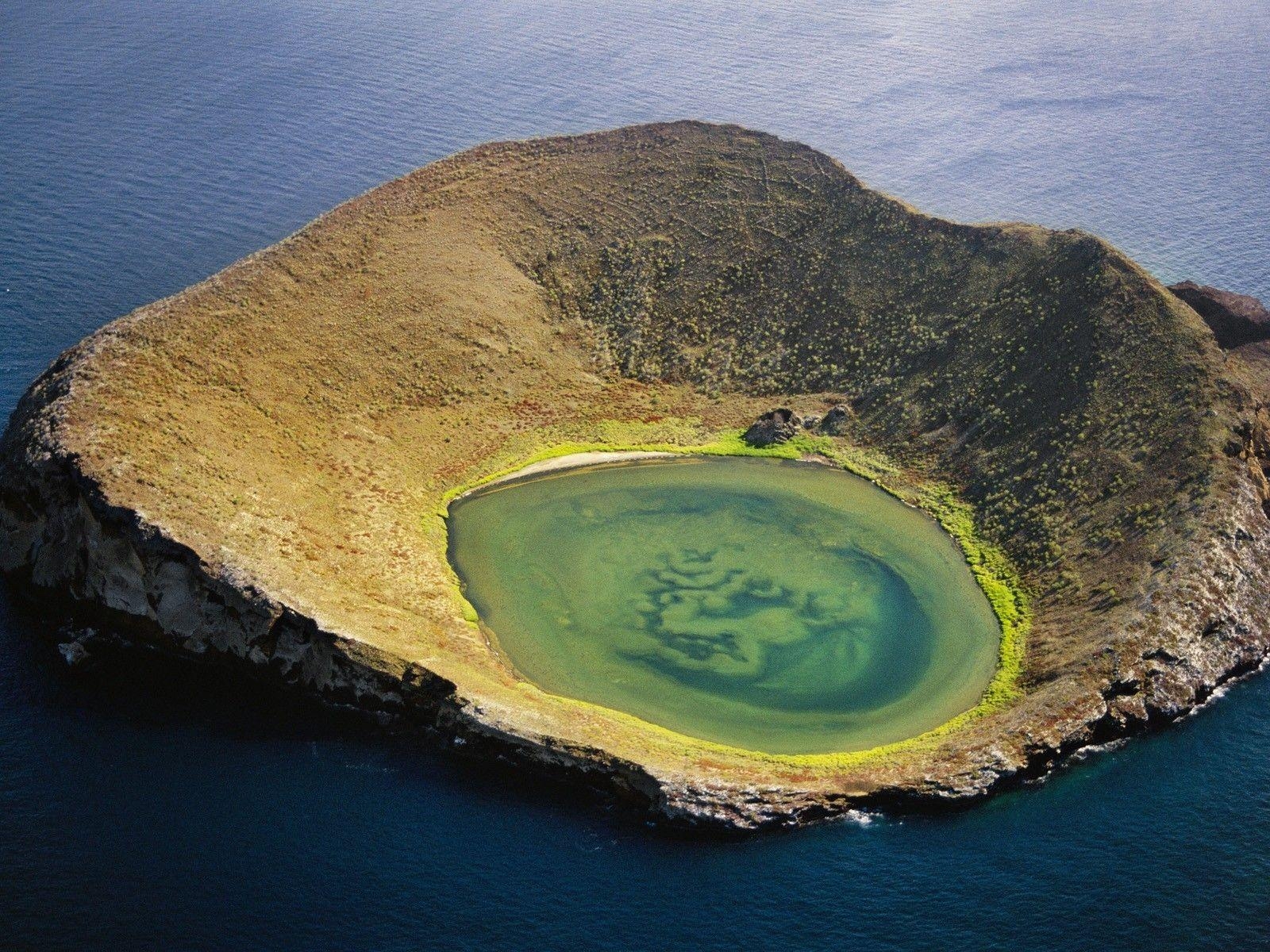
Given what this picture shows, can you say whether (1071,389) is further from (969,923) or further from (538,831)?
(538,831)

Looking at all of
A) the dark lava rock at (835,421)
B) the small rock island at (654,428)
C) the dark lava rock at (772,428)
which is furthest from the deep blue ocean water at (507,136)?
the dark lava rock at (772,428)

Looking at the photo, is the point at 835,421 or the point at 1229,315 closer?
the point at 835,421

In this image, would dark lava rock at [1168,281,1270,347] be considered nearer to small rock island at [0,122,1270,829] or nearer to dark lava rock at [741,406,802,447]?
small rock island at [0,122,1270,829]

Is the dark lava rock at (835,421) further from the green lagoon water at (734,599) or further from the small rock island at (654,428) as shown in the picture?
the green lagoon water at (734,599)

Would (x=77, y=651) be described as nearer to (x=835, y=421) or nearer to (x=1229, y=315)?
(x=835, y=421)

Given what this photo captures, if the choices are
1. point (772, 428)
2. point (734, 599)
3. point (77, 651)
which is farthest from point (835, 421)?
point (77, 651)

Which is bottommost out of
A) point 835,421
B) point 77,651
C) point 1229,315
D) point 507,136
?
point 77,651

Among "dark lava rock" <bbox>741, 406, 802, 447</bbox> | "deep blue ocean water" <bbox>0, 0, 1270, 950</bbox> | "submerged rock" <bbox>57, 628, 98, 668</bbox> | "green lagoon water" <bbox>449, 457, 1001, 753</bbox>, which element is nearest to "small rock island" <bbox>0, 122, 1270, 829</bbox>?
"dark lava rock" <bbox>741, 406, 802, 447</bbox>

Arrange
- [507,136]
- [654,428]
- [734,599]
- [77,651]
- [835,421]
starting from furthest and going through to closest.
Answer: [507,136] → [654,428] → [835,421] → [734,599] → [77,651]
